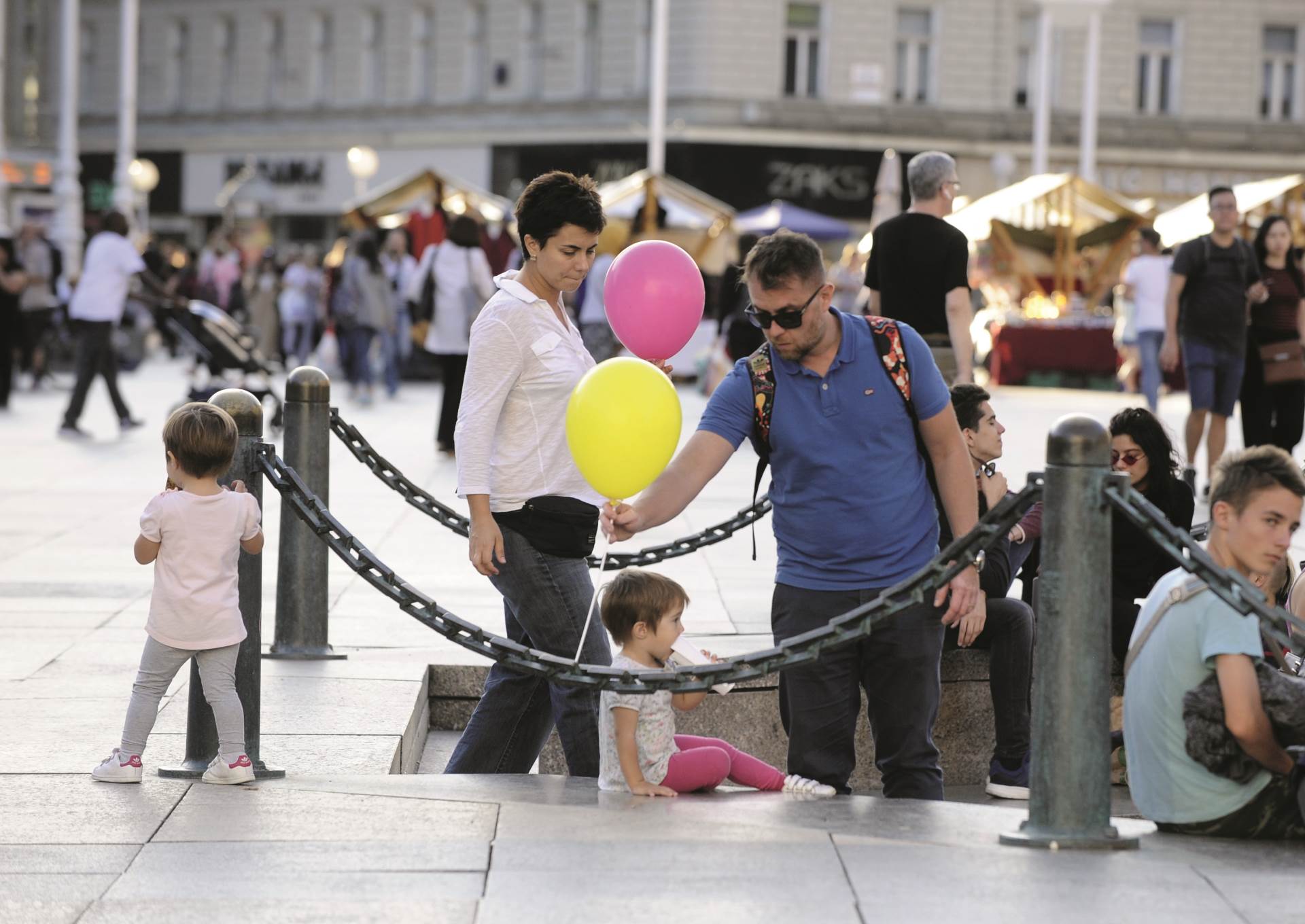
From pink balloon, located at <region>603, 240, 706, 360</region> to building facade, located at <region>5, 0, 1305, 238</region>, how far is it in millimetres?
32586

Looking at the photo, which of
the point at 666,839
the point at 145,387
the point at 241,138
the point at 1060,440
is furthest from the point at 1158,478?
the point at 241,138

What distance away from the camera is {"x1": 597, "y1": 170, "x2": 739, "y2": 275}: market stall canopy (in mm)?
26391

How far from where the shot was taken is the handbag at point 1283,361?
38.9 feet

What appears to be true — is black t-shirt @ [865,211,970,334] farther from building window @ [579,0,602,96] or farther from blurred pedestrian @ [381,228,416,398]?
building window @ [579,0,602,96]

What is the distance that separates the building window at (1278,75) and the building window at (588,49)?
13853 millimetres

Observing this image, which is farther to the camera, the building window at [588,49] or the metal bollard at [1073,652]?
the building window at [588,49]

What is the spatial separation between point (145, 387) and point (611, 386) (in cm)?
2033

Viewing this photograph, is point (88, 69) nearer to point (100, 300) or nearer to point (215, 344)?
point (215, 344)

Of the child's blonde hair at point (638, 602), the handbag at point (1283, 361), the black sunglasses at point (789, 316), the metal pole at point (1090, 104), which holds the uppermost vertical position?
the metal pole at point (1090, 104)

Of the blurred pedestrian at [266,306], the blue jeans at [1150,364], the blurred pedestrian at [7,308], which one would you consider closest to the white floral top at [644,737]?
the blue jeans at [1150,364]

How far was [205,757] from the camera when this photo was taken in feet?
17.9

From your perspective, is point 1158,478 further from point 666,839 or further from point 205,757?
point 205,757

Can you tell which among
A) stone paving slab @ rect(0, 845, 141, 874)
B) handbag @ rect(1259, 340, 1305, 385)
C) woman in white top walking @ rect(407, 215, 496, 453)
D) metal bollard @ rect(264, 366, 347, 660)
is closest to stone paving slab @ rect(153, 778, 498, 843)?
stone paving slab @ rect(0, 845, 141, 874)

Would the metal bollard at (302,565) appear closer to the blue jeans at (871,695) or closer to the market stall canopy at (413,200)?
the blue jeans at (871,695)
